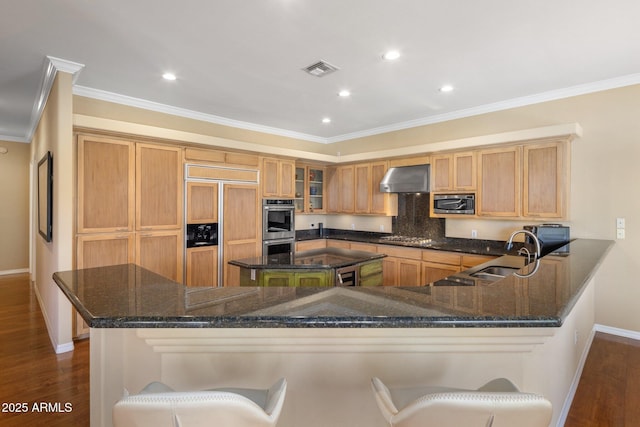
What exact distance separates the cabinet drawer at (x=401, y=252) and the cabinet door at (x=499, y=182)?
98cm

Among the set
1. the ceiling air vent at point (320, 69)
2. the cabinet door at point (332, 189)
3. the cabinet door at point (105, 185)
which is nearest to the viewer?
the ceiling air vent at point (320, 69)

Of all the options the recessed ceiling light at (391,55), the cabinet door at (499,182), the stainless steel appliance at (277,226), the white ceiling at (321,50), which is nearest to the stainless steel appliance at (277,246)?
the stainless steel appliance at (277,226)

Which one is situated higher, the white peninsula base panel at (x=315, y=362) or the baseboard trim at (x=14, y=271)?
the white peninsula base panel at (x=315, y=362)

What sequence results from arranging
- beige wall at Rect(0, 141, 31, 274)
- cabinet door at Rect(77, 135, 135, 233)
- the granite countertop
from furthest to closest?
beige wall at Rect(0, 141, 31, 274), cabinet door at Rect(77, 135, 135, 233), the granite countertop

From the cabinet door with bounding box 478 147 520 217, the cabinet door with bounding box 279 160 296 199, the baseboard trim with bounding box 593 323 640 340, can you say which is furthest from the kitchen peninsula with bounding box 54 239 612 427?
the cabinet door with bounding box 279 160 296 199

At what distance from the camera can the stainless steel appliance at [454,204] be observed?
4.38 metres

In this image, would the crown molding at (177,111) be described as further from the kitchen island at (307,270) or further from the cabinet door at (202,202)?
the kitchen island at (307,270)

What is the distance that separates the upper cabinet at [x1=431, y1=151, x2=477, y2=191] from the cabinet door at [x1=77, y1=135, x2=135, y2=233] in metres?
3.90

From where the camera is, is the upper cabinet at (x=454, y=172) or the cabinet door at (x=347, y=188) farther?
the cabinet door at (x=347, y=188)

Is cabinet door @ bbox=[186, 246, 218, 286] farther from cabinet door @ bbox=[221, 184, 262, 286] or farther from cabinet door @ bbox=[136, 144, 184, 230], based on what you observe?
cabinet door @ bbox=[136, 144, 184, 230]

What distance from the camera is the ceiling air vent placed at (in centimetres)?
306

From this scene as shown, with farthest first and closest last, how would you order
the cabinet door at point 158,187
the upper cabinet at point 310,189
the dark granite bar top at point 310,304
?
the upper cabinet at point 310,189 → the cabinet door at point 158,187 → the dark granite bar top at point 310,304

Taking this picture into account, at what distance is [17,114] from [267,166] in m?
3.67

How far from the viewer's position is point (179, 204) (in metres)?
4.10
